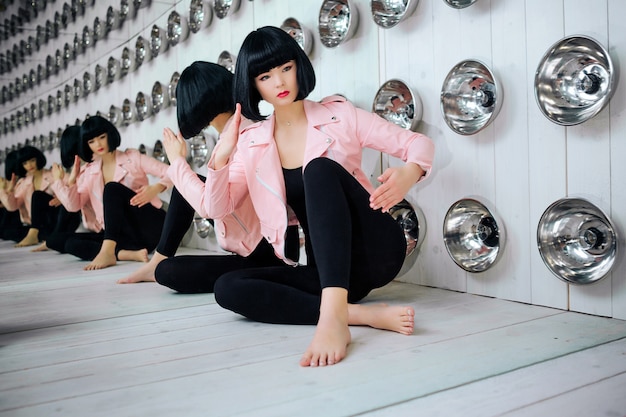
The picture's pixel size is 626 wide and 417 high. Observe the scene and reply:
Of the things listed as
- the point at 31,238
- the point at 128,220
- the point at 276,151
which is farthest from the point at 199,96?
the point at 31,238

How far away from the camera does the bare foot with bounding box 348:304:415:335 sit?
1386mm

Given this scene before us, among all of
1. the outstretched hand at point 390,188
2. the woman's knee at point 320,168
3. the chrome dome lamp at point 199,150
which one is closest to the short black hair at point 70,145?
the chrome dome lamp at point 199,150

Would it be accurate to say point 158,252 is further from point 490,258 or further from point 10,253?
point 10,253

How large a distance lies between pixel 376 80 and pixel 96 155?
6.66 feet

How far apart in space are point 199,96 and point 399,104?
701 mm

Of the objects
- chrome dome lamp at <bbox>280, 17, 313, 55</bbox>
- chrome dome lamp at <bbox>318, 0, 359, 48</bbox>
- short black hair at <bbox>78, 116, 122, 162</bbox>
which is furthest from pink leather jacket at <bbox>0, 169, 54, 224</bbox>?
chrome dome lamp at <bbox>318, 0, 359, 48</bbox>

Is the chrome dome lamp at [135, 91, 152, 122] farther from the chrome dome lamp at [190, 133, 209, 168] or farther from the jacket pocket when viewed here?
the jacket pocket

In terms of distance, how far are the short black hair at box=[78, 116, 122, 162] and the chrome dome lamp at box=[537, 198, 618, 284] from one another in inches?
100.0

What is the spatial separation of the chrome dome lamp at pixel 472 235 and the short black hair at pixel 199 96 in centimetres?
85

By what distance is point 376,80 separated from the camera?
86.2 inches

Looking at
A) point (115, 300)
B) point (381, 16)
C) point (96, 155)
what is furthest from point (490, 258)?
point (96, 155)

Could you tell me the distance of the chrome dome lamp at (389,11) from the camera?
2004mm

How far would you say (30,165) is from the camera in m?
4.92

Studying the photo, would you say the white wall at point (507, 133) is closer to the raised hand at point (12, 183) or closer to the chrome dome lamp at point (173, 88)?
the chrome dome lamp at point (173, 88)
